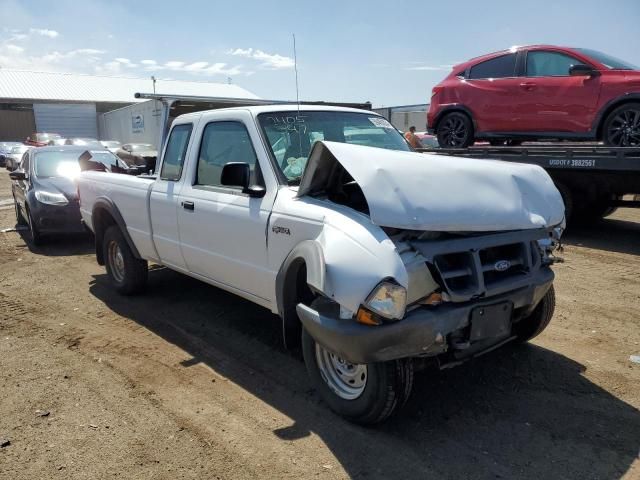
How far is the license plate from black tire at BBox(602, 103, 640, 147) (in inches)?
220

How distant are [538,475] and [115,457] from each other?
233 cm

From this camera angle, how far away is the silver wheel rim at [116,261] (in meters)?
5.96

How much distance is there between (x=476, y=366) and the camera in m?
3.98

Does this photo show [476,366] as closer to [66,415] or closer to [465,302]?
[465,302]

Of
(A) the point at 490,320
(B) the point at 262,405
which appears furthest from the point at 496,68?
(B) the point at 262,405

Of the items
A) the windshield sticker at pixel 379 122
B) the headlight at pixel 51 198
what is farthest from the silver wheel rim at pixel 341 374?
the headlight at pixel 51 198

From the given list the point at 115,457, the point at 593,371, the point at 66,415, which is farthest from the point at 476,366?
the point at 66,415

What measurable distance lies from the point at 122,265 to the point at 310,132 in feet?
9.90

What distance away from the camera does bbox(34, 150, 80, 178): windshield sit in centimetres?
905

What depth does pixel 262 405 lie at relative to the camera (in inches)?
136

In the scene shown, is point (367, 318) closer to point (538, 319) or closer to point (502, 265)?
point (502, 265)

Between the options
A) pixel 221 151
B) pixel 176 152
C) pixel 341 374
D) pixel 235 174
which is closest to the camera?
pixel 341 374

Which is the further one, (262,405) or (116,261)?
(116,261)

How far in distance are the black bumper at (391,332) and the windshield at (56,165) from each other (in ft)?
25.2
